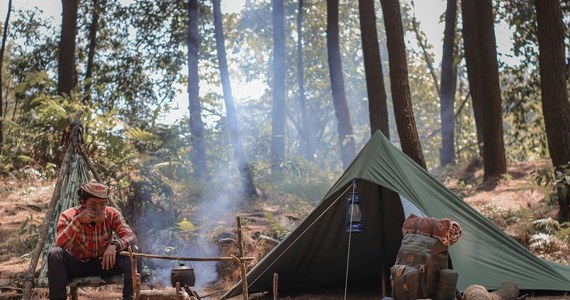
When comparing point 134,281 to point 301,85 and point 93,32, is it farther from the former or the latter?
point 301,85

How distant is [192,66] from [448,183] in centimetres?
602

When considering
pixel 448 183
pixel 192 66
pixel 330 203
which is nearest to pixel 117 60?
pixel 192 66

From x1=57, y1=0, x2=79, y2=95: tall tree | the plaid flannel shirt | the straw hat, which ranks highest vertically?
x1=57, y1=0, x2=79, y2=95: tall tree

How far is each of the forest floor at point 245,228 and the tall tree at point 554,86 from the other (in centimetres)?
79

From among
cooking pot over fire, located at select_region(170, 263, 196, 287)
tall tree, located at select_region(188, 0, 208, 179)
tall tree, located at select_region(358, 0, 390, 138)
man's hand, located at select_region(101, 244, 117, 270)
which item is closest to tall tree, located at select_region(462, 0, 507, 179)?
tall tree, located at select_region(358, 0, 390, 138)

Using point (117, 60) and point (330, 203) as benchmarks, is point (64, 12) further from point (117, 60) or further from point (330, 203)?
point (330, 203)

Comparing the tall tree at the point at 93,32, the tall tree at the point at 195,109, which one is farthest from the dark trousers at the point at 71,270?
the tall tree at the point at 93,32

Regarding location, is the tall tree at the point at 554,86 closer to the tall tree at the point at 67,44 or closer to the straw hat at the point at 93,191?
the straw hat at the point at 93,191

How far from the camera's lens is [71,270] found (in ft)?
18.6

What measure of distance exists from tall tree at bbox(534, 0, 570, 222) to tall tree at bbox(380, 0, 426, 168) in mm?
1778

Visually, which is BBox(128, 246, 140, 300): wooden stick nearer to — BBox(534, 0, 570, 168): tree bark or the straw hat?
the straw hat

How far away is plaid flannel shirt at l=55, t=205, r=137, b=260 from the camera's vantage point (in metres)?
5.74

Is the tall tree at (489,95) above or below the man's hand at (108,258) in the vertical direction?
above

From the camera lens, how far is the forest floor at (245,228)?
8.09 m
